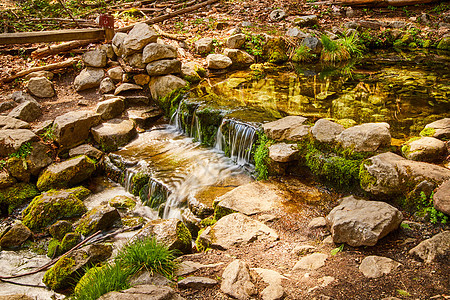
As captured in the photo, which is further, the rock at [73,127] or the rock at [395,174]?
the rock at [73,127]

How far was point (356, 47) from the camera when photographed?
428 inches

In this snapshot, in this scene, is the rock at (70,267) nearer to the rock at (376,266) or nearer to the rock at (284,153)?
the rock at (284,153)

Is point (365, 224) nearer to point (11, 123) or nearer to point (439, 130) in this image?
point (439, 130)

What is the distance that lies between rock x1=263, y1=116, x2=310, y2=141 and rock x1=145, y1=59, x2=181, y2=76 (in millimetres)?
3632

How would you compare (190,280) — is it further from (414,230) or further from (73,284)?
(414,230)

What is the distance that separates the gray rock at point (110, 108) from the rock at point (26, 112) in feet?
4.47

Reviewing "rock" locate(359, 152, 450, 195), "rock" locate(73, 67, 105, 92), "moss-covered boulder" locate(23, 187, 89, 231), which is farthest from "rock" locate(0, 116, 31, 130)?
"rock" locate(359, 152, 450, 195)

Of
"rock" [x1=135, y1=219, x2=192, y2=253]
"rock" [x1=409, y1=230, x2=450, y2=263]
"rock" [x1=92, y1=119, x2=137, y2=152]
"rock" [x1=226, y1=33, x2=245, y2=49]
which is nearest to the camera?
"rock" [x1=409, y1=230, x2=450, y2=263]

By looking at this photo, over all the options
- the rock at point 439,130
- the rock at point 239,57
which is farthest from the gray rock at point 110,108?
the rock at point 439,130

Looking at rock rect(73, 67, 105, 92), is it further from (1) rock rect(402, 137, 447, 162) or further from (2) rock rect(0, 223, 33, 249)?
(1) rock rect(402, 137, 447, 162)

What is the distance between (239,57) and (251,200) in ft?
20.9

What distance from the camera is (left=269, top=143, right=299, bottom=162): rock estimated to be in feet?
15.9

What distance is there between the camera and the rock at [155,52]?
7926 mm

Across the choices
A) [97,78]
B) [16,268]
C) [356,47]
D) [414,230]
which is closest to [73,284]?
[16,268]
